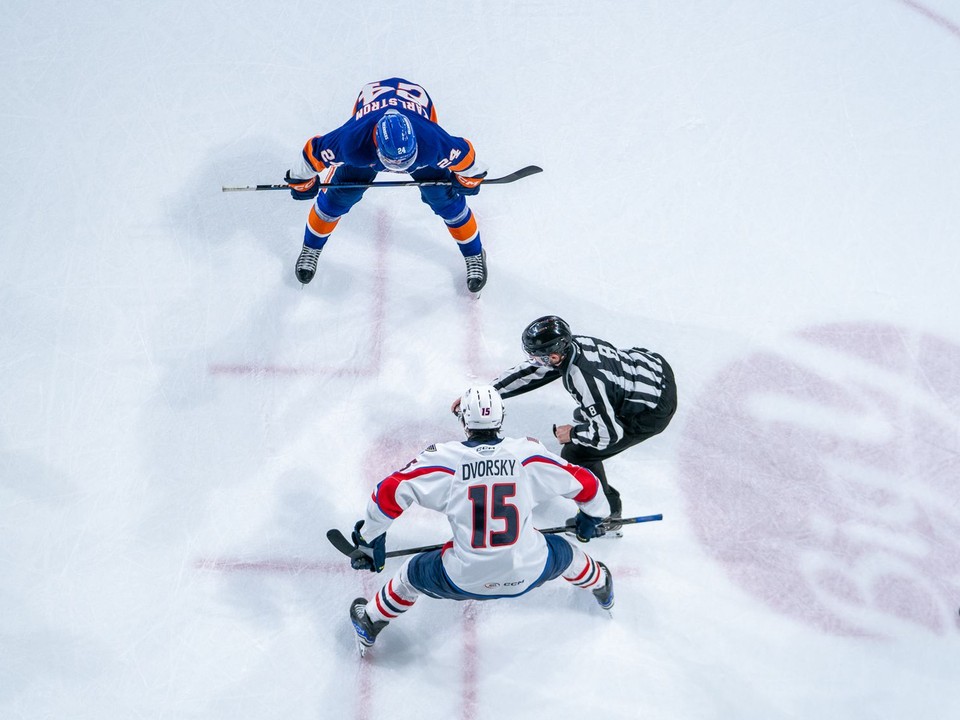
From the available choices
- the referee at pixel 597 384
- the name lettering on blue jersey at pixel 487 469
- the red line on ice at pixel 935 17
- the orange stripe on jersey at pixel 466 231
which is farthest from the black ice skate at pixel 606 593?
the red line on ice at pixel 935 17

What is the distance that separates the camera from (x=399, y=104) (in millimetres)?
3221

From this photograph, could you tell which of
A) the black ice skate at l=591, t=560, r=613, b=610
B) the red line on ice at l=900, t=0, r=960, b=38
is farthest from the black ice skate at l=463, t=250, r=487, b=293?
the red line on ice at l=900, t=0, r=960, b=38

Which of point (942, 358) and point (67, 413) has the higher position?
point (942, 358)

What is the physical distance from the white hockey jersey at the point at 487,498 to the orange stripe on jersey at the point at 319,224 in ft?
5.05

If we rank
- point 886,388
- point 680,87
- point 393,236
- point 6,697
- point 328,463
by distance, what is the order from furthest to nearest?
point 680,87 < point 393,236 < point 886,388 < point 328,463 < point 6,697

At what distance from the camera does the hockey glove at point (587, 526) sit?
2.97 meters

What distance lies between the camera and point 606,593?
3.18 metres

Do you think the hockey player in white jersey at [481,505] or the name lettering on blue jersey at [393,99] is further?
the name lettering on blue jersey at [393,99]

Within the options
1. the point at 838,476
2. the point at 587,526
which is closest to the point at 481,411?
the point at 587,526

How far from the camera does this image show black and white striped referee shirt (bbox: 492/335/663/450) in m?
3.01

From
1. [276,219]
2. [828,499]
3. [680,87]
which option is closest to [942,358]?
[828,499]

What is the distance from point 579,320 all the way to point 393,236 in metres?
1.09

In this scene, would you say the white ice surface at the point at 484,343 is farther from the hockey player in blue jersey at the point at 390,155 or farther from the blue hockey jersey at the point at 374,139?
the blue hockey jersey at the point at 374,139

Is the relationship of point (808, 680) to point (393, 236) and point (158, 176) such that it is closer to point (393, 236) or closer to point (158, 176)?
point (393, 236)
